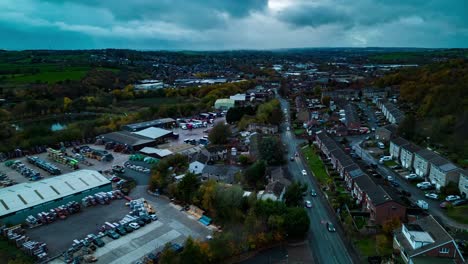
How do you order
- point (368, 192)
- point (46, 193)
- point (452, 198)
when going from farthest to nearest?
point (46, 193) < point (452, 198) < point (368, 192)

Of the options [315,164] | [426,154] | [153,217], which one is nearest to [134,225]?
[153,217]

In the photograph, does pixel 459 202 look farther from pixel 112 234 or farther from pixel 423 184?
pixel 112 234

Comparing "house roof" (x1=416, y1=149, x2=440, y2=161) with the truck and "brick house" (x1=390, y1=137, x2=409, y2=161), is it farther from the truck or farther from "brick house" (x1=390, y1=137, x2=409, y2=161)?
the truck

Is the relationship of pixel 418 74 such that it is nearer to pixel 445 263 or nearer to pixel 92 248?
pixel 445 263

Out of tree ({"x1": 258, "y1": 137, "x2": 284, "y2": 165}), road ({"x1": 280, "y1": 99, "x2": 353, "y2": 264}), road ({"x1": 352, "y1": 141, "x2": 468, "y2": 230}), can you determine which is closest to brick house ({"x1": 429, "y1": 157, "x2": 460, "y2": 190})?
road ({"x1": 352, "y1": 141, "x2": 468, "y2": 230})

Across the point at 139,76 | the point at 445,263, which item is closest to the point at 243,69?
the point at 139,76

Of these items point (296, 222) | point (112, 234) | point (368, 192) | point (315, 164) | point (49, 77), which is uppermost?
point (49, 77)
